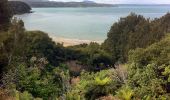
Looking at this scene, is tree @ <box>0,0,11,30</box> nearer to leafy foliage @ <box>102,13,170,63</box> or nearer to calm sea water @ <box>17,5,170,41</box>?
leafy foliage @ <box>102,13,170,63</box>

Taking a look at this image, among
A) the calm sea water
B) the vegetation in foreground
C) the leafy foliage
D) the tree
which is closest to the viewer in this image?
the vegetation in foreground

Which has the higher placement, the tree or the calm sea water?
the tree

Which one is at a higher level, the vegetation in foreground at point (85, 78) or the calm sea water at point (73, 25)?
the vegetation in foreground at point (85, 78)

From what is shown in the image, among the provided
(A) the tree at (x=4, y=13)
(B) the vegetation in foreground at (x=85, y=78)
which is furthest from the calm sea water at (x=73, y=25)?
(B) the vegetation in foreground at (x=85, y=78)

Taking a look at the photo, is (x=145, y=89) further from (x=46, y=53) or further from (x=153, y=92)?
(x=46, y=53)

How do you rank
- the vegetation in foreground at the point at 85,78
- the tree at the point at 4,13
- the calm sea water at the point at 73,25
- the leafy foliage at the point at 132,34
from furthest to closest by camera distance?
the calm sea water at the point at 73,25
the leafy foliage at the point at 132,34
the tree at the point at 4,13
the vegetation in foreground at the point at 85,78

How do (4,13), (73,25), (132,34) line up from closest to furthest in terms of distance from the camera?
1. (4,13)
2. (132,34)
3. (73,25)

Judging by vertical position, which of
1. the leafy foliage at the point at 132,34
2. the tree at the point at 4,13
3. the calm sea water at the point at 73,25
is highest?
the tree at the point at 4,13

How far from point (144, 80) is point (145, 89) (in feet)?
2.53

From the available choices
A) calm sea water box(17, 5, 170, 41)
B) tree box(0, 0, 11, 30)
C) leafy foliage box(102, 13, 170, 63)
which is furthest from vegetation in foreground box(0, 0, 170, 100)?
calm sea water box(17, 5, 170, 41)

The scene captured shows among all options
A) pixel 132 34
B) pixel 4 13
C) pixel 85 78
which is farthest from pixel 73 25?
pixel 85 78

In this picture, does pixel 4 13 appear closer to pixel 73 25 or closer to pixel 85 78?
pixel 85 78

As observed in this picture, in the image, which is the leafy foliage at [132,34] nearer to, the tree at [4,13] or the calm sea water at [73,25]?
the tree at [4,13]

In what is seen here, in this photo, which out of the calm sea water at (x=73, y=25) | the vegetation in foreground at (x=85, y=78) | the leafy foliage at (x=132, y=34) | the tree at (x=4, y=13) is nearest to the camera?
the vegetation in foreground at (x=85, y=78)
